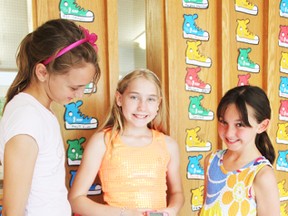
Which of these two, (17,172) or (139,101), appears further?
(139,101)

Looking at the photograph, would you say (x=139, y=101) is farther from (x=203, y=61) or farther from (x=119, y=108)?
(x=203, y=61)

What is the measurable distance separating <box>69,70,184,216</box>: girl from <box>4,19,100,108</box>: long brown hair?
443mm

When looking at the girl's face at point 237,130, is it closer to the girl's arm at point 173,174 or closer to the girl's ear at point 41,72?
the girl's arm at point 173,174

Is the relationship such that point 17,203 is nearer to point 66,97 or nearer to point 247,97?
point 66,97

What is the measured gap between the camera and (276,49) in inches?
89.9

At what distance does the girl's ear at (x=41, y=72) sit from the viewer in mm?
1042

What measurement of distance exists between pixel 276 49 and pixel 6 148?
79.0 inches

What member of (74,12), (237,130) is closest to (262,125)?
(237,130)

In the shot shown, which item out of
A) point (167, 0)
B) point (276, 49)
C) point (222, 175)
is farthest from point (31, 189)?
point (276, 49)

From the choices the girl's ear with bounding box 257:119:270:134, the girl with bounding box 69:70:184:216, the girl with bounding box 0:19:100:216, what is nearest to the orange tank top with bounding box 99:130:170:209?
the girl with bounding box 69:70:184:216

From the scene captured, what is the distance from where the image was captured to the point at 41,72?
104 centimetres

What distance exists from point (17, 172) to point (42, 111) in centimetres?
23

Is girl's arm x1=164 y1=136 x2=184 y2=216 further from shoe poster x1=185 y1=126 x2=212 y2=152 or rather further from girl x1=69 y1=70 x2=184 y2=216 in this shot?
shoe poster x1=185 y1=126 x2=212 y2=152

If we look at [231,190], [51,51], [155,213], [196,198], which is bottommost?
[196,198]
